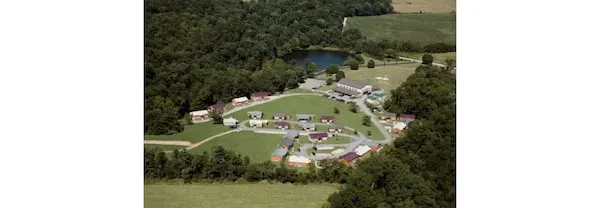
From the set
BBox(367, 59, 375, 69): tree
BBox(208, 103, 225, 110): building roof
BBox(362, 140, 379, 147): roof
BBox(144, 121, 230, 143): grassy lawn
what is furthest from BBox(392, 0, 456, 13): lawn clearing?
BBox(144, 121, 230, 143): grassy lawn

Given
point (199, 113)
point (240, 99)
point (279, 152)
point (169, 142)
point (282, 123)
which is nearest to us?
point (279, 152)

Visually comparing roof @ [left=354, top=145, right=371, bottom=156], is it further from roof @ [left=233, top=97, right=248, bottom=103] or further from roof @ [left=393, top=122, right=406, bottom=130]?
roof @ [left=233, top=97, right=248, bottom=103]

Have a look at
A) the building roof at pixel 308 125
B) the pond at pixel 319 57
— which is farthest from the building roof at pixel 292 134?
the pond at pixel 319 57

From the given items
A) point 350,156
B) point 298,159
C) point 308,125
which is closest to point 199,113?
point 308,125

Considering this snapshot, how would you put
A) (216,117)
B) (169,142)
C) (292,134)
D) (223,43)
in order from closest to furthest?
1. (292,134)
2. (169,142)
3. (216,117)
4. (223,43)

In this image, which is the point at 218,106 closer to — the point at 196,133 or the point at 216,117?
the point at 216,117

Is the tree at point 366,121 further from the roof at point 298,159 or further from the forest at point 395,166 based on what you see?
the roof at point 298,159

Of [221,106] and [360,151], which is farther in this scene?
[221,106]
